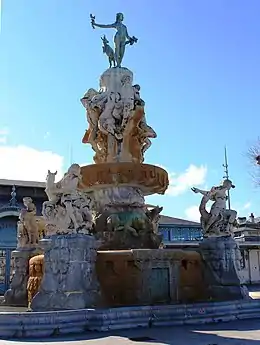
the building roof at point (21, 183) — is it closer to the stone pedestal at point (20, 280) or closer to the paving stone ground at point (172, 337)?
the stone pedestal at point (20, 280)

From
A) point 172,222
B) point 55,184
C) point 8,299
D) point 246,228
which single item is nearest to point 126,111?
point 55,184

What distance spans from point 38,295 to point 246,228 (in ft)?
124

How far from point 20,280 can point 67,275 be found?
184 inches

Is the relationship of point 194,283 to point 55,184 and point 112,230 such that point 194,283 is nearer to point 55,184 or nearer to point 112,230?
point 112,230

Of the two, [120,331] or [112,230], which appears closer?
[120,331]

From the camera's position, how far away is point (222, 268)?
1292 centimetres

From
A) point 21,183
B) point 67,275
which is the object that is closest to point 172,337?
point 67,275

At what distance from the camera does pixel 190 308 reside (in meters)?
9.98

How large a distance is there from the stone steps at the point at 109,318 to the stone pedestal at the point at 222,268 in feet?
6.30

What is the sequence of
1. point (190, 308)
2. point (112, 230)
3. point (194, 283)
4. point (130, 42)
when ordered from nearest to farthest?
point (190, 308) → point (194, 283) → point (112, 230) → point (130, 42)

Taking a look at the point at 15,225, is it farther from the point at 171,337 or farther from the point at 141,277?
the point at 171,337

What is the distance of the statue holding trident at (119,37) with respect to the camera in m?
17.5

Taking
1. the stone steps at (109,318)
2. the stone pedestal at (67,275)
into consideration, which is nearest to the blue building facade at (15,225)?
the stone pedestal at (67,275)

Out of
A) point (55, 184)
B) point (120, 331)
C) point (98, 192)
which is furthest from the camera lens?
point (98, 192)
